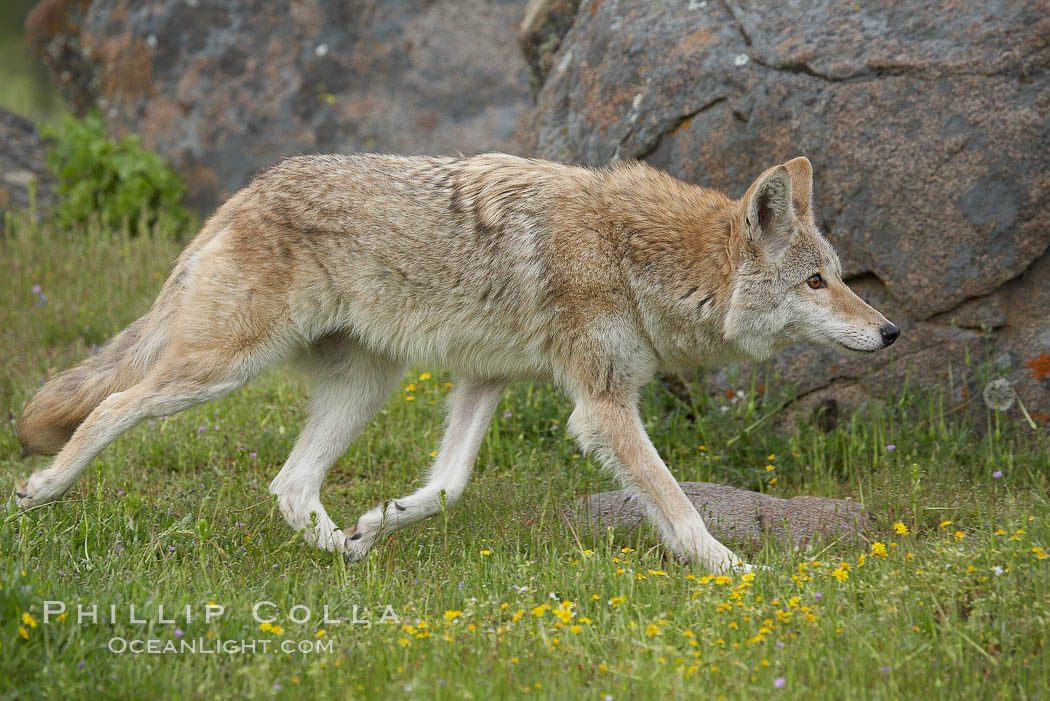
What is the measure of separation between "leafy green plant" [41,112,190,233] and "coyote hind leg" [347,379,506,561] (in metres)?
6.17

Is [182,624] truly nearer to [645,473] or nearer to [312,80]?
[645,473]

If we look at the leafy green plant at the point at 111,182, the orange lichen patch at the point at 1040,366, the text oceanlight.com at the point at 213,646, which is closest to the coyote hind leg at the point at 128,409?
the text oceanlight.com at the point at 213,646

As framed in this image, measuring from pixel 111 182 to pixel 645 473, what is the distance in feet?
26.3

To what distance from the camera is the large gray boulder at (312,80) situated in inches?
435

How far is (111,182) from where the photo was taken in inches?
433

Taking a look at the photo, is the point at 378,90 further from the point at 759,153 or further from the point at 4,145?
the point at 759,153

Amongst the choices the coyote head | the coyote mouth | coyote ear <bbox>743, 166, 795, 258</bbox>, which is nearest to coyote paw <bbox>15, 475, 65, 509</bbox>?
the coyote head

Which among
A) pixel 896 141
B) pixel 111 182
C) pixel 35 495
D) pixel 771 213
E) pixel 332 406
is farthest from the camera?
pixel 111 182

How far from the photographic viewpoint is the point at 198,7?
11469 millimetres

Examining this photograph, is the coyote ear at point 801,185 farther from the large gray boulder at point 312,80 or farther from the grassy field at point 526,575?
the large gray boulder at point 312,80

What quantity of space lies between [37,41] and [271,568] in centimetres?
1015

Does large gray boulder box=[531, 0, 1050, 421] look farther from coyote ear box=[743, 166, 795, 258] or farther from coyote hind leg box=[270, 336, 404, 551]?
coyote hind leg box=[270, 336, 404, 551]

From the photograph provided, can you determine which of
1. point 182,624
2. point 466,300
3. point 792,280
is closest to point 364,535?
point 466,300

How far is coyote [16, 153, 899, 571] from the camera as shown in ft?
17.1
